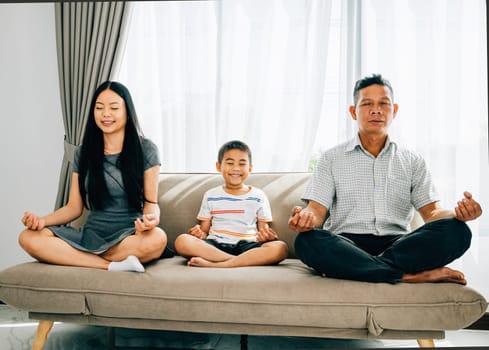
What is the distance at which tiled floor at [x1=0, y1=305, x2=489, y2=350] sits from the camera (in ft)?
7.23

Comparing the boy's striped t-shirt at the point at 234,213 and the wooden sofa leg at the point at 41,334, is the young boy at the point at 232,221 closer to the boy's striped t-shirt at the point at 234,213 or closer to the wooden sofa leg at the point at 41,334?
the boy's striped t-shirt at the point at 234,213

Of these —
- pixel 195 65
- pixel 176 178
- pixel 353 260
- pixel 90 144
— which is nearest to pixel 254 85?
pixel 195 65

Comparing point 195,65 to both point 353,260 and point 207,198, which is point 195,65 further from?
point 353,260

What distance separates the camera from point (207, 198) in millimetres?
2371

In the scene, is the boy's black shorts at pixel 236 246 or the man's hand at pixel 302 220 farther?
the boy's black shorts at pixel 236 246

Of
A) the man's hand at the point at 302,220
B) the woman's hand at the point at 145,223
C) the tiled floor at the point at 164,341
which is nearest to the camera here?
the man's hand at the point at 302,220

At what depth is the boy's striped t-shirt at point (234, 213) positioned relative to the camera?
7.47 feet

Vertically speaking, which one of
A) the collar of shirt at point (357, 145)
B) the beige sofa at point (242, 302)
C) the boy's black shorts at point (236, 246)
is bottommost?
the beige sofa at point (242, 302)

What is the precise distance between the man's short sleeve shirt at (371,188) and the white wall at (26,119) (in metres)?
1.77

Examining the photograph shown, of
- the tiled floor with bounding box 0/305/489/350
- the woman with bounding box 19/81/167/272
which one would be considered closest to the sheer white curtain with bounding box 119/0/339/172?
the woman with bounding box 19/81/167/272

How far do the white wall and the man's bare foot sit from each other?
2250mm

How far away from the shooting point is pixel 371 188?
85.4 inches

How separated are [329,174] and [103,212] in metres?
0.98

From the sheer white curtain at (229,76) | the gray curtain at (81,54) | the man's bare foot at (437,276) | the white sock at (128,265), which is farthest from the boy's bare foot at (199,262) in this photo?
the gray curtain at (81,54)
